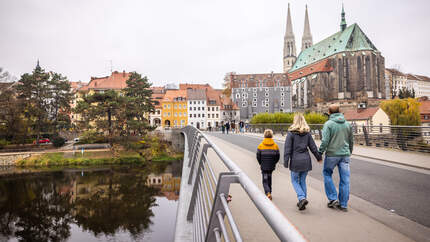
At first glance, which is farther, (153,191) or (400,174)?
(153,191)

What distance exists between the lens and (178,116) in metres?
73.8

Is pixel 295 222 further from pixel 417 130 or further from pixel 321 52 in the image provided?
pixel 321 52

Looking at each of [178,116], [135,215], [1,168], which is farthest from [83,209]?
[178,116]

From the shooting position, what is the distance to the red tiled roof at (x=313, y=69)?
290 feet

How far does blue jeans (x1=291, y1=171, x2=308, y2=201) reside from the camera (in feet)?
16.2

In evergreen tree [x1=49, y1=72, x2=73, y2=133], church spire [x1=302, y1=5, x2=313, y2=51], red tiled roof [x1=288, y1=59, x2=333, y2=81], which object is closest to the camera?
evergreen tree [x1=49, y1=72, x2=73, y2=133]

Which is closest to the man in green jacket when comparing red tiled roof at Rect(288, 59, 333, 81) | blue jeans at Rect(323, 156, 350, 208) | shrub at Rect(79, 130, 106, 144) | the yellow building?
blue jeans at Rect(323, 156, 350, 208)

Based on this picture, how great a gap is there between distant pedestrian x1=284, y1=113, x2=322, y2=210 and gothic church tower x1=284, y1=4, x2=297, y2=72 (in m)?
119

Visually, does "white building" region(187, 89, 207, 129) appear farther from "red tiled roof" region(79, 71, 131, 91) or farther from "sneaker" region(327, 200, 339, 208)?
"sneaker" region(327, 200, 339, 208)

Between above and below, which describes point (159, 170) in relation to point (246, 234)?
below

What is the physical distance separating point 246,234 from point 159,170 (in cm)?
3258

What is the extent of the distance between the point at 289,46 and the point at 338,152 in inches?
4816

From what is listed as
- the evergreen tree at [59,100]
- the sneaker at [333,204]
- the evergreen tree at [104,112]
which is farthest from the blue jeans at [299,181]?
the evergreen tree at [59,100]

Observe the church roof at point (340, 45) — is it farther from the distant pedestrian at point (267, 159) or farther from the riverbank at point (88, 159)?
the distant pedestrian at point (267, 159)
